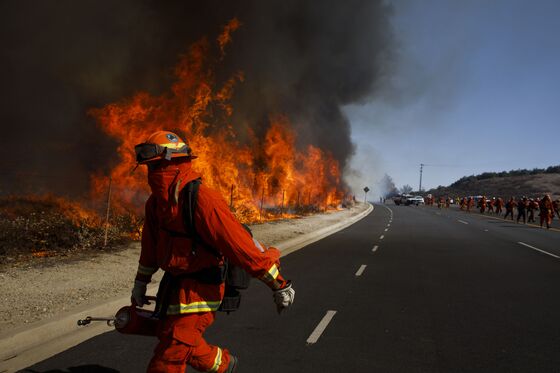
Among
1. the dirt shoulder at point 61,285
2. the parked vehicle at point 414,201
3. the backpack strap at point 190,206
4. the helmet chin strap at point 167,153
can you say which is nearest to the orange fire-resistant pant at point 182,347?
the backpack strap at point 190,206

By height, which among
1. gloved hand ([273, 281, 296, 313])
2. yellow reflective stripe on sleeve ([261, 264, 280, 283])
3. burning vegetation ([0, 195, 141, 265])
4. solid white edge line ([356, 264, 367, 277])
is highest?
Result: yellow reflective stripe on sleeve ([261, 264, 280, 283])

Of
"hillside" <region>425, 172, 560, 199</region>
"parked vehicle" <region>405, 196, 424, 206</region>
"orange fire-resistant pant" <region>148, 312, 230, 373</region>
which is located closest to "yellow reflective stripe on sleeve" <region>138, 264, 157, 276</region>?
"orange fire-resistant pant" <region>148, 312, 230, 373</region>

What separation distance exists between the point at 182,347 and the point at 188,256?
486 millimetres

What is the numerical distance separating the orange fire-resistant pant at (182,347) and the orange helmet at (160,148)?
2.92 ft

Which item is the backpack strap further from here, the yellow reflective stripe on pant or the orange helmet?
the yellow reflective stripe on pant

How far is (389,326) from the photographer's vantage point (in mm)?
5293

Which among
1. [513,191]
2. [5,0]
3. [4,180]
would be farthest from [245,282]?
[513,191]

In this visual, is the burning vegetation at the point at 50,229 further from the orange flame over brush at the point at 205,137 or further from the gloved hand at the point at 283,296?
the gloved hand at the point at 283,296

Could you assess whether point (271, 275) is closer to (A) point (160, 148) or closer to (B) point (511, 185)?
(A) point (160, 148)

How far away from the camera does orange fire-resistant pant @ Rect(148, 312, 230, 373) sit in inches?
96.7

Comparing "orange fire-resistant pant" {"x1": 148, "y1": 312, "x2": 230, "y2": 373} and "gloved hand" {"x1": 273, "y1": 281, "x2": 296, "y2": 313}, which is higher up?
"gloved hand" {"x1": 273, "y1": 281, "x2": 296, "y2": 313}

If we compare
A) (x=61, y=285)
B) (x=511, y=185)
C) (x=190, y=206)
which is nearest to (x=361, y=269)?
(x=61, y=285)

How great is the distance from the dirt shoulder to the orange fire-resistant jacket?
8.74 ft

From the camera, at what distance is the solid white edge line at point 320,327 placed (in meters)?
4.76
